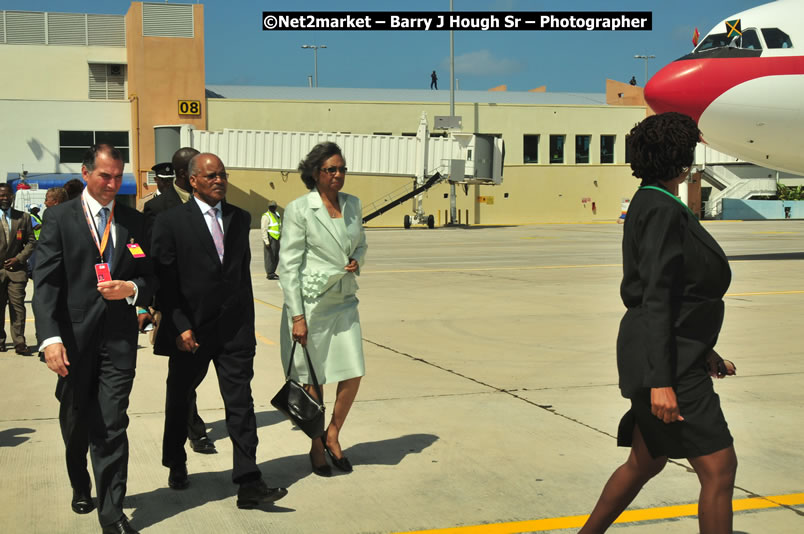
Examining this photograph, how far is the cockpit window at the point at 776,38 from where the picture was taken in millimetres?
19516

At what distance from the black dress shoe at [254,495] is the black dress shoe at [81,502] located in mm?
775

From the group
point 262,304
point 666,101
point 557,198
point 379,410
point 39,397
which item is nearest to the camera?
point 379,410

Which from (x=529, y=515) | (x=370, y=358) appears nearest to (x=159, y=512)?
(x=529, y=515)

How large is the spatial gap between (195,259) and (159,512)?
1.35 metres

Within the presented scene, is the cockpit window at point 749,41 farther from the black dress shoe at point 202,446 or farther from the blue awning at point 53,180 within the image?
the blue awning at point 53,180

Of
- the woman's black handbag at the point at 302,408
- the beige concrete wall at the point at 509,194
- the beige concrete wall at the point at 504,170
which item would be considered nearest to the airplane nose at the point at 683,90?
the woman's black handbag at the point at 302,408

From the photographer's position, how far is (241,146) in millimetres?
47875

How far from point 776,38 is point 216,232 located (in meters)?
17.5

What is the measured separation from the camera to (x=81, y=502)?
16.0 feet

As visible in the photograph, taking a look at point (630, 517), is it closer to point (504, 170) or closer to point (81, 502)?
point (81, 502)

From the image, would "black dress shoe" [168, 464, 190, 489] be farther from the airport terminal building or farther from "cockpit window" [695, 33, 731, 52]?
the airport terminal building

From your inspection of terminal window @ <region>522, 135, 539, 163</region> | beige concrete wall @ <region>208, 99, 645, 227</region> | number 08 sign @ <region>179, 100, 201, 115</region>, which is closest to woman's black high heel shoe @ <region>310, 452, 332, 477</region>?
beige concrete wall @ <region>208, 99, 645, 227</region>

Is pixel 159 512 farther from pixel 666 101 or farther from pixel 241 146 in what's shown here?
pixel 241 146

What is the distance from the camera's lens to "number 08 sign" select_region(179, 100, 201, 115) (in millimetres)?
52719
